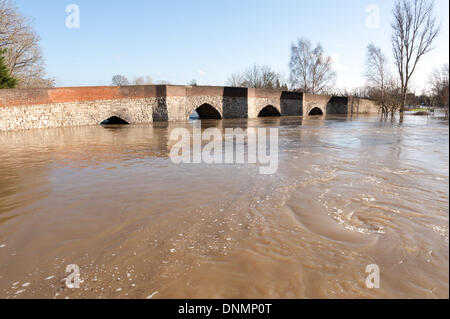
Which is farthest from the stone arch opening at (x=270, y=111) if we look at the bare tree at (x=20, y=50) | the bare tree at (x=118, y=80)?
the bare tree at (x=118, y=80)

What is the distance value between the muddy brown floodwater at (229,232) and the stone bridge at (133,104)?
1440 centimetres

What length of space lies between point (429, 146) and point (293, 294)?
7339mm

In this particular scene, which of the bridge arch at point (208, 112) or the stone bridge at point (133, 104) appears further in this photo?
the bridge arch at point (208, 112)

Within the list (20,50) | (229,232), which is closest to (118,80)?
(20,50)

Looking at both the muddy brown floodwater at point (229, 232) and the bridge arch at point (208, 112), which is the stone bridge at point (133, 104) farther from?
the muddy brown floodwater at point (229, 232)

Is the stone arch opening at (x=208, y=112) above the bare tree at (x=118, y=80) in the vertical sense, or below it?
below

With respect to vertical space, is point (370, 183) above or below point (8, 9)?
below

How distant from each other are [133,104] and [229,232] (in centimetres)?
2024

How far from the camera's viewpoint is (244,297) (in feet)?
5.77

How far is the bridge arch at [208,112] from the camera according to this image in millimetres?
25922

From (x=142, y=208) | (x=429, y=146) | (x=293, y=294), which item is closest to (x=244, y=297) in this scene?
(x=293, y=294)
